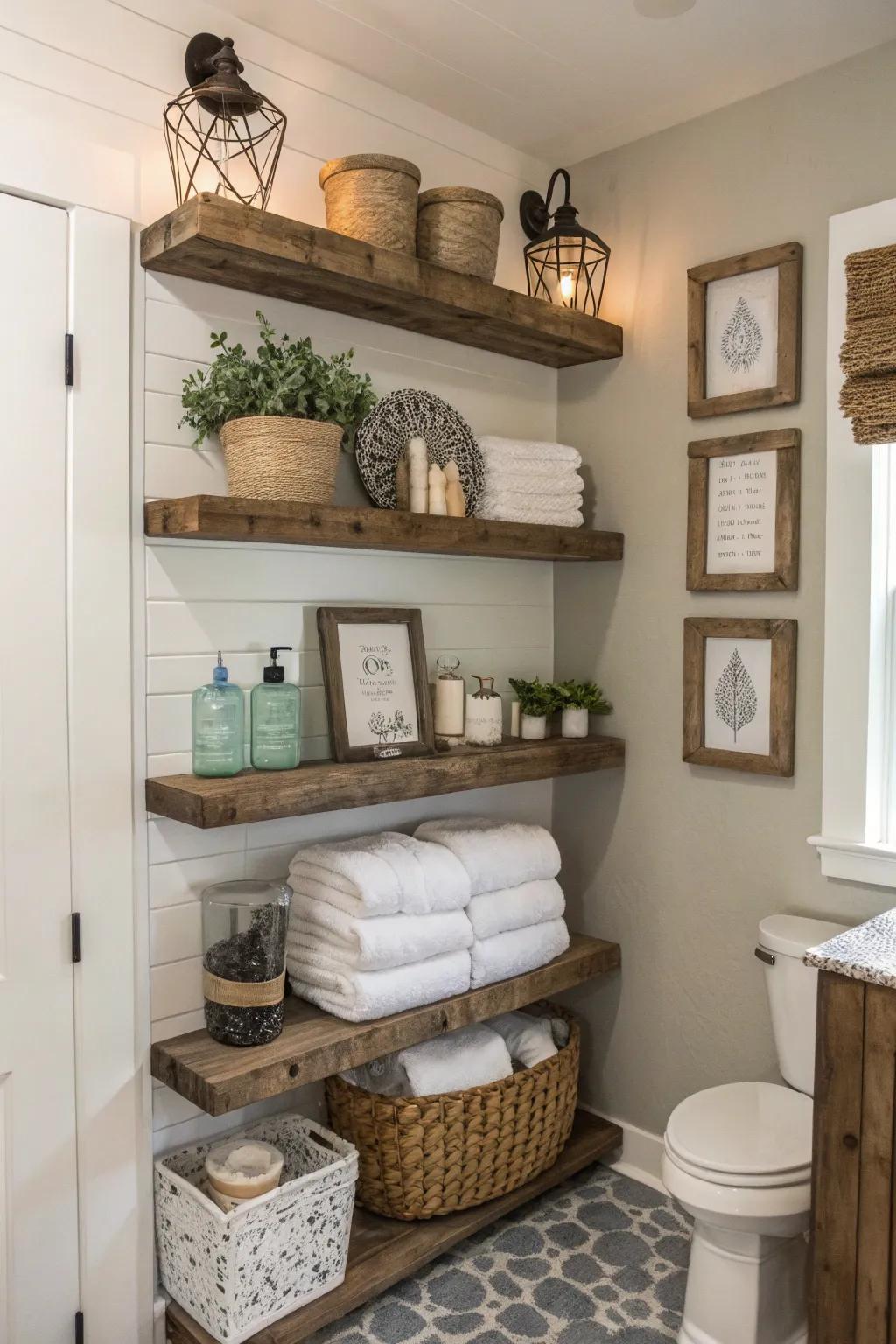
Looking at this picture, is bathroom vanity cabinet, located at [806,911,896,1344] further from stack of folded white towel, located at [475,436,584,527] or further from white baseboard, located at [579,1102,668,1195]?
stack of folded white towel, located at [475,436,584,527]

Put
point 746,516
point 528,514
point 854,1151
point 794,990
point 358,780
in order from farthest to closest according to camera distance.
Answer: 1. point 528,514
2. point 746,516
3. point 794,990
4. point 358,780
5. point 854,1151

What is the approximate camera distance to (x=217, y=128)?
196 cm

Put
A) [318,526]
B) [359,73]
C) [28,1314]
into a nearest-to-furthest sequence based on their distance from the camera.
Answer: [28,1314] → [318,526] → [359,73]

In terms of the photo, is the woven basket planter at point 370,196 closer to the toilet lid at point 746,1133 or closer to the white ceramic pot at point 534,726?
the white ceramic pot at point 534,726

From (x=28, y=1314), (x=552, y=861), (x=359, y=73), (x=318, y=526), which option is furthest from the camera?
(x=552, y=861)

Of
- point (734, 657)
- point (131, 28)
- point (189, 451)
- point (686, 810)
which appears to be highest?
point (131, 28)

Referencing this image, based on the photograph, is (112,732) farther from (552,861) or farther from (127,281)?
(552,861)

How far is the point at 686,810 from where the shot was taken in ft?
8.09

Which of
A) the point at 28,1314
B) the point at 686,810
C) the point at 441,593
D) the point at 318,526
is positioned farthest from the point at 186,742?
the point at 686,810

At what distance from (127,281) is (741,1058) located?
2078 millimetres

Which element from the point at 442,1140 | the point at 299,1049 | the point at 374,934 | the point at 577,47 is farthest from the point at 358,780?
the point at 577,47

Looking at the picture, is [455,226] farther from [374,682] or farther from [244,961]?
[244,961]

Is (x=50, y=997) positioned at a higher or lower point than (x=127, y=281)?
lower

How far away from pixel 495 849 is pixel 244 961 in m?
0.64
